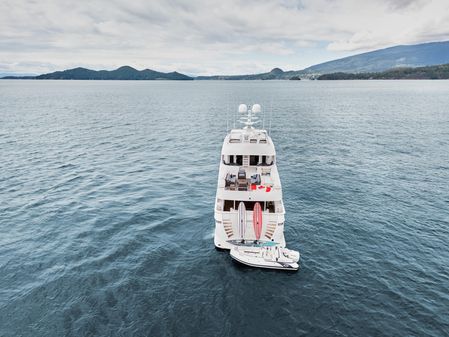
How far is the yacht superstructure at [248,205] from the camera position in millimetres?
25688

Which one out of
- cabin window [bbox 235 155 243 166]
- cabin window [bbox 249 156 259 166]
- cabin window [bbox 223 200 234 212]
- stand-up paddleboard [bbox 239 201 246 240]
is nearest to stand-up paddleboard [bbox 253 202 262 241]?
stand-up paddleboard [bbox 239 201 246 240]

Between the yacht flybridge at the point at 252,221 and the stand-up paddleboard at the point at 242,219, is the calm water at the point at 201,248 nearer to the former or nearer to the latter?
the yacht flybridge at the point at 252,221

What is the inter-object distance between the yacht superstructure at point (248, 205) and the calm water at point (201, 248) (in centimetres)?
243

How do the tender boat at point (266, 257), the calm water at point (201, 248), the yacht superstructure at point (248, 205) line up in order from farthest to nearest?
the yacht superstructure at point (248, 205), the tender boat at point (266, 257), the calm water at point (201, 248)

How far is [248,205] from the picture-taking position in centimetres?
2798

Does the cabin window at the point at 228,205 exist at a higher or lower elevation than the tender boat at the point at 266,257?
higher

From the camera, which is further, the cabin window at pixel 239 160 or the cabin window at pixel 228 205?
the cabin window at pixel 239 160

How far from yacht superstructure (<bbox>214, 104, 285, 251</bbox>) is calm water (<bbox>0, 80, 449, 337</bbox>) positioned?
7.98ft

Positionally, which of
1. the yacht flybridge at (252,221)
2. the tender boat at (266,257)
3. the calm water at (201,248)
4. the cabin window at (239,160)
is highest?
the cabin window at (239,160)

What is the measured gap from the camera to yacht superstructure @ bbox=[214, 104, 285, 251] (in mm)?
25688

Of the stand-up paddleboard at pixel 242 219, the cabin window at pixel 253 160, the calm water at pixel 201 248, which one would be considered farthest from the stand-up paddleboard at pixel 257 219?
the cabin window at pixel 253 160

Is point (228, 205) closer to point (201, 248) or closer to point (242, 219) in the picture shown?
point (242, 219)

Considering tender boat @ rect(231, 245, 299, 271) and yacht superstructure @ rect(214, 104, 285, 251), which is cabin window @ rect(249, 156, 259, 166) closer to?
yacht superstructure @ rect(214, 104, 285, 251)

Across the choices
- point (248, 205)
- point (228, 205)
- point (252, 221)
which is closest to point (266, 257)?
point (252, 221)
